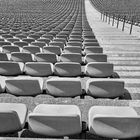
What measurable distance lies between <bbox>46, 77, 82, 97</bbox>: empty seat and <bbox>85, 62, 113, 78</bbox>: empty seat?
1.28 m

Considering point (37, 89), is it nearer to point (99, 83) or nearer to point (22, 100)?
point (22, 100)

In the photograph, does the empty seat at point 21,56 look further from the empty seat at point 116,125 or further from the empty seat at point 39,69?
the empty seat at point 116,125

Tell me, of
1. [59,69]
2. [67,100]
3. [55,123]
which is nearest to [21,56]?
[59,69]

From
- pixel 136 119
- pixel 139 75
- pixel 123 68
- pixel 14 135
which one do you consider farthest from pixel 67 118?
pixel 123 68

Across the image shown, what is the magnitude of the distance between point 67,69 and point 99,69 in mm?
702

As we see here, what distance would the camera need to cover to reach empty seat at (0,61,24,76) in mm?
5095

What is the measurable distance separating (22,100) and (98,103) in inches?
51.3

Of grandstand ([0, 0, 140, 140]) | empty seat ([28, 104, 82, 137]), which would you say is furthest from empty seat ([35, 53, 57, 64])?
empty seat ([28, 104, 82, 137])

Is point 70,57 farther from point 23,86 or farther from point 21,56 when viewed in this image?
point 23,86

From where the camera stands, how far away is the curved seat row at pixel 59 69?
198 inches

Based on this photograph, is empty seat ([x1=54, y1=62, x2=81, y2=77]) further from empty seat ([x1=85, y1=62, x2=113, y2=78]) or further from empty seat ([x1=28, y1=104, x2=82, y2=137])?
empty seat ([x1=28, y1=104, x2=82, y2=137])

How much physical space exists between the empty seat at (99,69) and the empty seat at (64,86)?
1.28 m

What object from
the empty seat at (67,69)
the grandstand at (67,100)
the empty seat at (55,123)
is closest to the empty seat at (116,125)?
the grandstand at (67,100)

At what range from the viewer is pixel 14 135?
117 inches
